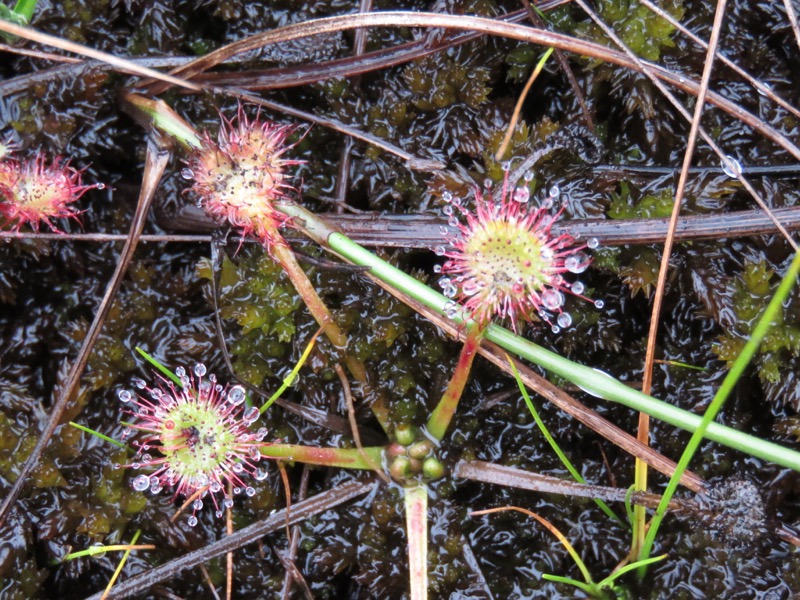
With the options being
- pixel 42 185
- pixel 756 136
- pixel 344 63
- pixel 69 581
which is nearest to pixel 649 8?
pixel 756 136

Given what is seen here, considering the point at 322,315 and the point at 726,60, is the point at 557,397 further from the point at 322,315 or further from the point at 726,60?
the point at 726,60

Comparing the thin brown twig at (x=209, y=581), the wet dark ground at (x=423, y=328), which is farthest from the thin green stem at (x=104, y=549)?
the thin brown twig at (x=209, y=581)

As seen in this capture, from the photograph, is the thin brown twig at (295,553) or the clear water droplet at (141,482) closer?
the clear water droplet at (141,482)

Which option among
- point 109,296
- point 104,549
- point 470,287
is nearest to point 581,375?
point 470,287

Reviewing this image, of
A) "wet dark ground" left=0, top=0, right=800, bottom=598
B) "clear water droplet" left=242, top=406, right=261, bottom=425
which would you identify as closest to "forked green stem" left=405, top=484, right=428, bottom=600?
"wet dark ground" left=0, top=0, right=800, bottom=598

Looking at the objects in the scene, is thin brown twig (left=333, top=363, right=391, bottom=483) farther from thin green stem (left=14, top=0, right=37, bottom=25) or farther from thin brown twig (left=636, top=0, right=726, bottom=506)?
thin green stem (left=14, top=0, right=37, bottom=25)

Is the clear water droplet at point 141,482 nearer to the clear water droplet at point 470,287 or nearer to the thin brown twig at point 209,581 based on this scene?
the thin brown twig at point 209,581

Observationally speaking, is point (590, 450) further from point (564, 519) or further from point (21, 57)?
point (21, 57)
